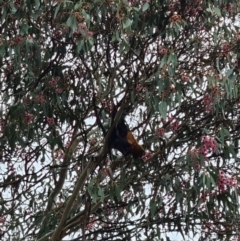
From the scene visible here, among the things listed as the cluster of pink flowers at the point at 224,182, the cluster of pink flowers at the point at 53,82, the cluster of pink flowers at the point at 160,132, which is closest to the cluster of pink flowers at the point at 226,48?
the cluster of pink flowers at the point at 160,132

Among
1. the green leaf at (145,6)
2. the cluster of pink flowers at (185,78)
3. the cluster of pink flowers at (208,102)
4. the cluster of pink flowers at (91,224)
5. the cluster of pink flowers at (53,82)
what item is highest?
the cluster of pink flowers at (53,82)

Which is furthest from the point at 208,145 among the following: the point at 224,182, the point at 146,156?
the point at 146,156

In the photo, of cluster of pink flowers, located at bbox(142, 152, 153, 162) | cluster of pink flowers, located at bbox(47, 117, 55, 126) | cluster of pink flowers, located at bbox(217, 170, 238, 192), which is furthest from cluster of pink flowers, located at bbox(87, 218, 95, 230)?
cluster of pink flowers, located at bbox(217, 170, 238, 192)

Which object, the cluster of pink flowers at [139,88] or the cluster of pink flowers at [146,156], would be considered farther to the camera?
the cluster of pink flowers at [146,156]

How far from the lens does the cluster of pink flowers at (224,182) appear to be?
160 inches

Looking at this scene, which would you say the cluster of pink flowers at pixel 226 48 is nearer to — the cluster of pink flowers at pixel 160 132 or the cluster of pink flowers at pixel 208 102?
the cluster of pink flowers at pixel 208 102

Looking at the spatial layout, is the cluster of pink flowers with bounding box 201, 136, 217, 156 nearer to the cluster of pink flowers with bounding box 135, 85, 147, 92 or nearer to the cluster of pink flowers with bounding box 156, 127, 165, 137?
the cluster of pink flowers with bounding box 156, 127, 165, 137

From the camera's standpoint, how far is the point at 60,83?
4.82m

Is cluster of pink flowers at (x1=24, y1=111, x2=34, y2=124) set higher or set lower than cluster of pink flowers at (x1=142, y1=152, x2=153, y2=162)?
higher

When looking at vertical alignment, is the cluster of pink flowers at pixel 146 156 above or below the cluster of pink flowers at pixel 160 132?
above

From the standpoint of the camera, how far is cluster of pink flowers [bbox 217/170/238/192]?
4.07 metres

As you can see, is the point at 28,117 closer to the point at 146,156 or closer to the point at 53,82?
the point at 53,82

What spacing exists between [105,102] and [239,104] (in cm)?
101

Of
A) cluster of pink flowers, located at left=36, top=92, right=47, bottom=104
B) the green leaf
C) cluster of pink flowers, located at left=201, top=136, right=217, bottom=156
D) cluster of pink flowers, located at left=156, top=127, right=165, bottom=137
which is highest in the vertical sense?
cluster of pink flowers, located at left=36, top=92, right=47, bottom=104
